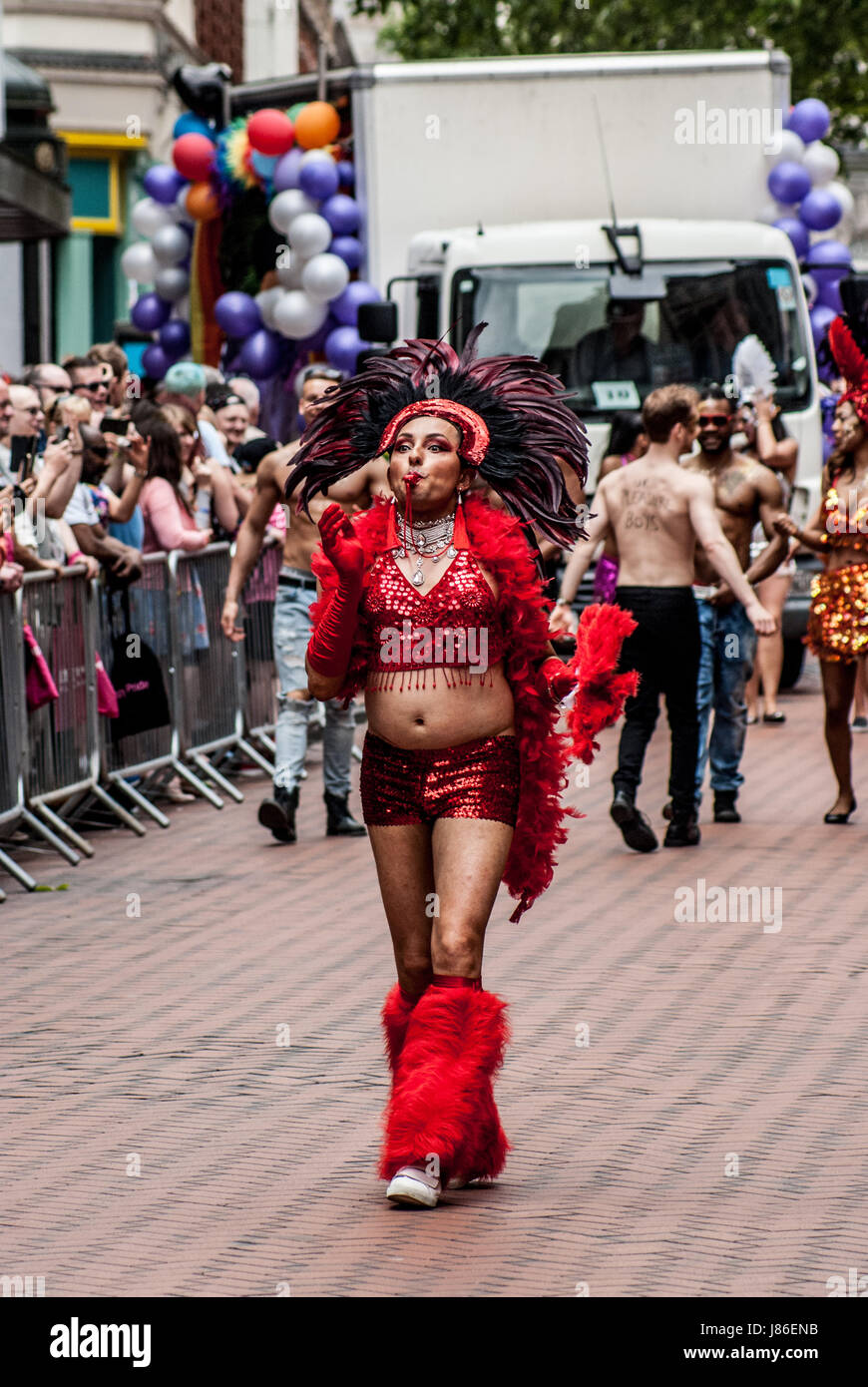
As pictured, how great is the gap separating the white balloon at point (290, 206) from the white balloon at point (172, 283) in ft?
6.46

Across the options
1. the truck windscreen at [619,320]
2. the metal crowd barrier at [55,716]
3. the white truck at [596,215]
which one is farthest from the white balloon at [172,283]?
the metal crowd barrier at [55,716]

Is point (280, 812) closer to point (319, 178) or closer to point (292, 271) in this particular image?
point (319, 178)

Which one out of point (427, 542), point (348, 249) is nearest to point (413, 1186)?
point (427, 542)

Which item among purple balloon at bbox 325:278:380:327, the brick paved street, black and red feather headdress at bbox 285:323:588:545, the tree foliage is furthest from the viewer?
the tree foliage

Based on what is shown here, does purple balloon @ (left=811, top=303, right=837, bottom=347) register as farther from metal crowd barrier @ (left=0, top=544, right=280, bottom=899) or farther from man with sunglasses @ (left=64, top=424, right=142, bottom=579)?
man with sunglasses @ (left=64, top=424, right=142, bottom=579)

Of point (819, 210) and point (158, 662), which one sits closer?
point (158, 662)

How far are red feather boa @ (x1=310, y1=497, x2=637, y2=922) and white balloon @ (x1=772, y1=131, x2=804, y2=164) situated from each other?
12350 mm

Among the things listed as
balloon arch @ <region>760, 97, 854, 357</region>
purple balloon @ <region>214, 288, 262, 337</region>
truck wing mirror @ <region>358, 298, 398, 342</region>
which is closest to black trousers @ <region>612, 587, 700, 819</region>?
truck wing mirror @ <region>358, 298, 398, 342</region>

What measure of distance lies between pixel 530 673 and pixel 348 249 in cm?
1270

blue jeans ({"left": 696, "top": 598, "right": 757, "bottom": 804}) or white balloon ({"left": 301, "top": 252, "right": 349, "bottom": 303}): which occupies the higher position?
white balloon ({"left": 301, "top": 252, "right": 349, "bottom": 303})

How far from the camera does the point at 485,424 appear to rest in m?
6.07

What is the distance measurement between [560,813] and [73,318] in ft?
79.9

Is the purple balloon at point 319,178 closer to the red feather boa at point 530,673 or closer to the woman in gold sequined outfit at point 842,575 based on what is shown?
the woman in gold sequined outfit at point 842,575

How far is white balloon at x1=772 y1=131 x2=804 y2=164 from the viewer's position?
703 inches
